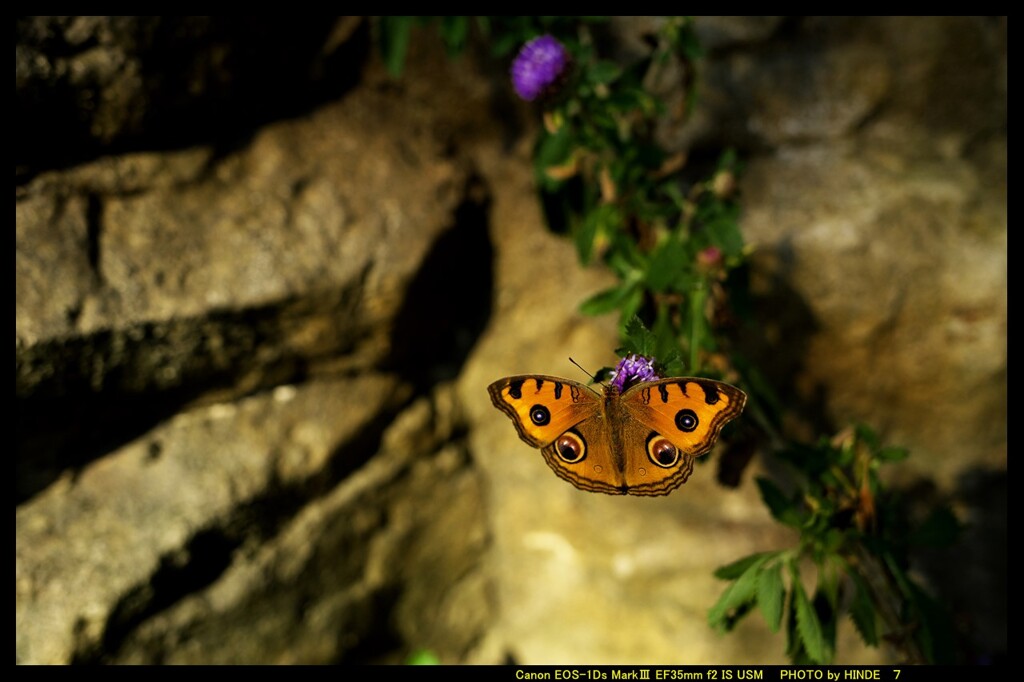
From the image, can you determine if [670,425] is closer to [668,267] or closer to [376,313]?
[668,267]

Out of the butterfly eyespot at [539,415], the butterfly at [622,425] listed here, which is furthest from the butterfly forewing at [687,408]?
the butterfly eyespot at [539,415]

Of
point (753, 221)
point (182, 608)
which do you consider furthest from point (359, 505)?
point (753, 221)

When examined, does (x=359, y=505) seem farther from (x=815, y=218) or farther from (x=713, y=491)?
(x=815, y=218)

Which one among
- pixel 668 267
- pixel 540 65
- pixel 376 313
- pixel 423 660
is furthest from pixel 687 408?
pixel 423 660

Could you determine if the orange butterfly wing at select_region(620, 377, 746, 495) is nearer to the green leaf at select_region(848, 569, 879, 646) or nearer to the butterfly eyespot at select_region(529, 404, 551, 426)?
the butterfly eyespot at select_region(529, 404, 551, 426)

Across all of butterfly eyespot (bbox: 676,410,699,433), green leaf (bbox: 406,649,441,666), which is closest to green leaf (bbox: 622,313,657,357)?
butterfly eyespot (bbox: 676,410,699,433)

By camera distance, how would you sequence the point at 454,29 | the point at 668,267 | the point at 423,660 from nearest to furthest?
the point at 668,267
the point at 454,29
the point at 423,660
